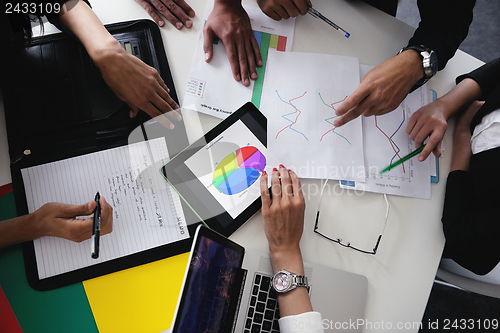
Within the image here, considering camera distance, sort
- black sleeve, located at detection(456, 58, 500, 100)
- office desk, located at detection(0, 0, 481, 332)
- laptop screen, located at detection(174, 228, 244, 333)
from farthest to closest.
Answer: black sleeve, located at detection(456, 58, 500, 100) → office desk, located at detection(0, 0, 481, 332) → laptop screen, located at detection(174, 228, 244, 333)

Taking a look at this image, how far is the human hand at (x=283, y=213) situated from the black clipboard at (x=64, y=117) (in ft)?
0.65

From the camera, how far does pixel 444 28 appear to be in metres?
0.84

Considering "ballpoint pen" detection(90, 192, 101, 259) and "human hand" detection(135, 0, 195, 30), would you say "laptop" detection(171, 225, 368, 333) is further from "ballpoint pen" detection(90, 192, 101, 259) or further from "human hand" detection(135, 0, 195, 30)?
"human hand" detection(135, 0, 195, 30)

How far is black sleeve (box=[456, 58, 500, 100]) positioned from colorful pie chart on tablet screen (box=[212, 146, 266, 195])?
67 cm

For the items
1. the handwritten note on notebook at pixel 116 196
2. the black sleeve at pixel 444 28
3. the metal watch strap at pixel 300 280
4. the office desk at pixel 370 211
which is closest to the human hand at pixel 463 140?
the office desk at pixel 370 211

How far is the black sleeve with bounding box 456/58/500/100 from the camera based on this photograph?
843mm

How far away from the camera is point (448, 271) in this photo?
2.86ft

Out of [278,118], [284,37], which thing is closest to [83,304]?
[278,118]

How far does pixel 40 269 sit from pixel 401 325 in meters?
0.89

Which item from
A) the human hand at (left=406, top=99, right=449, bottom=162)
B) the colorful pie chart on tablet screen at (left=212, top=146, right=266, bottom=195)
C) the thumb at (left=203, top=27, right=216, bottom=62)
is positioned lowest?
the colorful pie chart on tablet screen at (left=212, top=146, right=266, bottom=195)

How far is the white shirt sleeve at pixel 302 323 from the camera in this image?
648 millimetres

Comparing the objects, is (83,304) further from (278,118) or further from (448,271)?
(448,271)

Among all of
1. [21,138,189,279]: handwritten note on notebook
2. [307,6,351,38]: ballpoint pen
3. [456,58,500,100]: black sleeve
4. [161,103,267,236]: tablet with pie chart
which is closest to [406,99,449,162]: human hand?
[456,58,500,100]: black sleeve

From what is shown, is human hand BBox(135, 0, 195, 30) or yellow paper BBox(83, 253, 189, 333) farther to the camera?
human hand BBox(135, 0, 195, 30)
